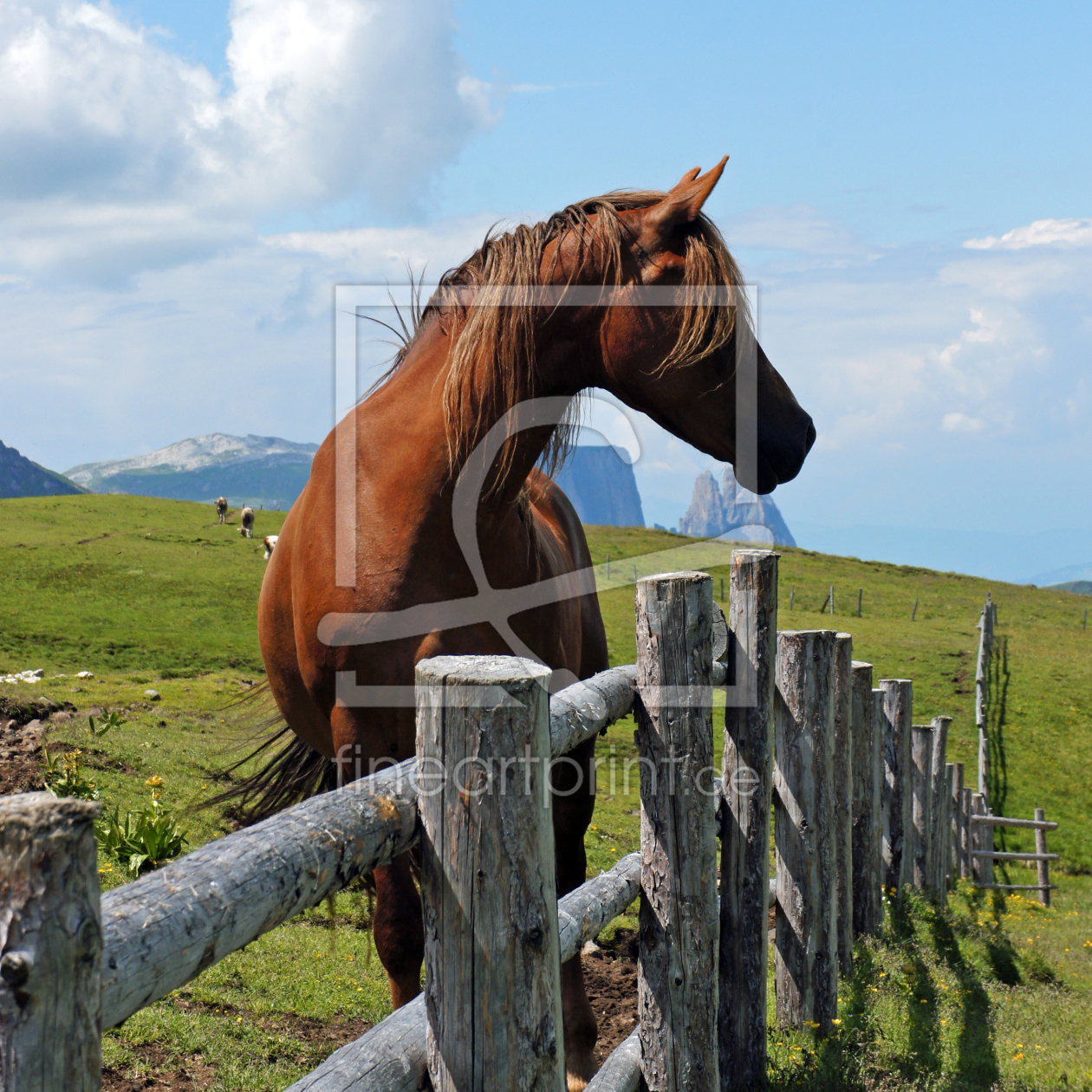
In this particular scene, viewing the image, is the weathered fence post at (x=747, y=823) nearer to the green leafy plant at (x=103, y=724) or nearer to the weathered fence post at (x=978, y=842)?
the green leafy plant at (x=103, y=724)

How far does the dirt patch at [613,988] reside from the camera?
15.8 feet

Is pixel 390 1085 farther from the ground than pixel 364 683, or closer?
closer

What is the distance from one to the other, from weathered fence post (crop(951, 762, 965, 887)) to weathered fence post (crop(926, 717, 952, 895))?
158cm

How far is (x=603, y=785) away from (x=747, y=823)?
1043 centimetres

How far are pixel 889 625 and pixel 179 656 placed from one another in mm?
24084

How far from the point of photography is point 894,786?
8.42 meters

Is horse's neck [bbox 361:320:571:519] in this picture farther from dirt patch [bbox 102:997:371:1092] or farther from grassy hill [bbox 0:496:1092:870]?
grassy hill [bbox 0:496:1092:870]

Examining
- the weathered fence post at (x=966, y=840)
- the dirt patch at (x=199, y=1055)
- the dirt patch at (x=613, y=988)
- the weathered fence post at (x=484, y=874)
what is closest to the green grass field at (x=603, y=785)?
the dirt patch at (x=199, y=1055)

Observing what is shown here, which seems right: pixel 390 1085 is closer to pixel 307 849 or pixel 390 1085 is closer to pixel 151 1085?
pixel 307 849

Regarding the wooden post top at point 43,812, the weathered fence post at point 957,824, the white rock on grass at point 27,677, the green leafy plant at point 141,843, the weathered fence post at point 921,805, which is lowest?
the weathered fence post at point 957,824

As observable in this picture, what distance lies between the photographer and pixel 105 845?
626 centimetres

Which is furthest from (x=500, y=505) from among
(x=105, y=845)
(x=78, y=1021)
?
(x=105, y=845)

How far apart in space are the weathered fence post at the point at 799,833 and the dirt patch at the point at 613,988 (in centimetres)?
96

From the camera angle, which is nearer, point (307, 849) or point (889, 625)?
point (307, 849)
